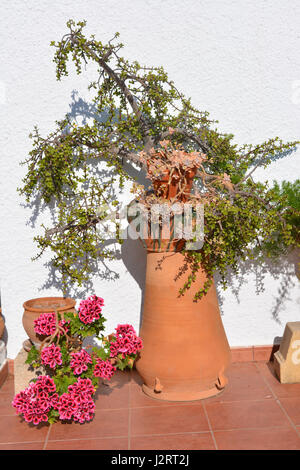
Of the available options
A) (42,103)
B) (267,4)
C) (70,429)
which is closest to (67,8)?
(42,103)

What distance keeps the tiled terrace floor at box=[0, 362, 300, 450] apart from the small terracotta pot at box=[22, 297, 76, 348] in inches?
20.7

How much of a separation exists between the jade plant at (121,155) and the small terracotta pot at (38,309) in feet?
0.70

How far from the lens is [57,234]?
3.23 metres

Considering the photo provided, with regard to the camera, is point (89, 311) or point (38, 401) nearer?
point (38, 401)

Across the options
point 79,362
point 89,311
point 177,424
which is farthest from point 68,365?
point 177,424

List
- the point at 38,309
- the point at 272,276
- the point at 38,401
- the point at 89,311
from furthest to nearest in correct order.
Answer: the point at 272,276 < the point at 38,309 < the point at 89,311 < the point at 38,401

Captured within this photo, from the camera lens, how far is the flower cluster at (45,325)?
9.09 ft

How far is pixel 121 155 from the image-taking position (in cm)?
327

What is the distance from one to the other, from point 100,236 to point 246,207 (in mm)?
1163

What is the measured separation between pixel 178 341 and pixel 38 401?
992mm

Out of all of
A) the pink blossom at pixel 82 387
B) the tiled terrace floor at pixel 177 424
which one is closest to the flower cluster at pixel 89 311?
the pink blossom at pixel 82 387

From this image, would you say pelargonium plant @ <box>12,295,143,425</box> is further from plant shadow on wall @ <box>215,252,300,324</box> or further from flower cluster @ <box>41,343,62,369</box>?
plant shadow on wall @ <box>215,252,300,324</box>

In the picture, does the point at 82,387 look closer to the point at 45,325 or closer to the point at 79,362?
the point at 79,362

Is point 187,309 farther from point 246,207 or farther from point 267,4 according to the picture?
point 267,4
